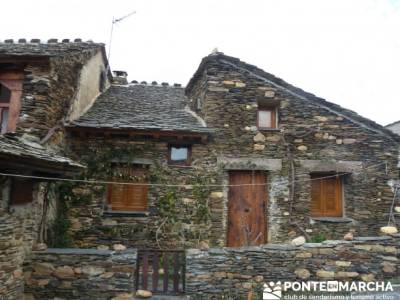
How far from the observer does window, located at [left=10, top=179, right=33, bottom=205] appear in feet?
17.8

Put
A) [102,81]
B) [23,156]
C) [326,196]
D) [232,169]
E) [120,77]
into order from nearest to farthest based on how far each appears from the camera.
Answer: [23,156]
[232,169]
[326,196]
[102,81]
[120,77]

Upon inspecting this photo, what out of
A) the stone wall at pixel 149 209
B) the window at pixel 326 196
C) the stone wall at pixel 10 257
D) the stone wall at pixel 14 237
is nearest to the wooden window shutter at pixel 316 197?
the window at pixel 326 196

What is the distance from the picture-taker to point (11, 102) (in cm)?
721

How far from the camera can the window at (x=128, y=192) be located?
877 cm

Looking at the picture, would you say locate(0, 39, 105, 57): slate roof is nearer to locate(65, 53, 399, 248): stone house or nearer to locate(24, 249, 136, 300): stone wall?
locate(65, 53, 399, 248): stone house

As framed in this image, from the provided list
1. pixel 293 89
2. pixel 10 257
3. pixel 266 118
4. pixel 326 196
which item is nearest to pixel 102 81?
pixel 266 118

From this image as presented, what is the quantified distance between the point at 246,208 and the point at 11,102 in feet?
20.5

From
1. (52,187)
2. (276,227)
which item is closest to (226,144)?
(276,227)

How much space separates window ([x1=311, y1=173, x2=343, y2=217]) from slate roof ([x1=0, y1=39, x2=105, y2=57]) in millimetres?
7341

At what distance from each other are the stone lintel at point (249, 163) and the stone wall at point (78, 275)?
3797mm

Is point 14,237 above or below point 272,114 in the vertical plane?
below

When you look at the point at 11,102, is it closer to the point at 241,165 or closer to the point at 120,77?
the point at 241,165

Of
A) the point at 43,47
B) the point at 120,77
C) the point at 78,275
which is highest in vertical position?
the point at 120,77

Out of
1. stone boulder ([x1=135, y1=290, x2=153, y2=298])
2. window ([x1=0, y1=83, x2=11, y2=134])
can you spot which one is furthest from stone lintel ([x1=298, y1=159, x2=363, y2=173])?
window ([x1=0, y1=83, x2=11, y2=134])
